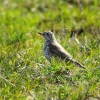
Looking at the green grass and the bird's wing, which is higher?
the bird's wing

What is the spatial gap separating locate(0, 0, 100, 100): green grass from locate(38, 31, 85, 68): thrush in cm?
11

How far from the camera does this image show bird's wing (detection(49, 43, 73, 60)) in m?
7.65

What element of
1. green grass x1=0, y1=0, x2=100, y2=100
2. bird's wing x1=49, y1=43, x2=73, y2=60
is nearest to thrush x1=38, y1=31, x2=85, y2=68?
bird's wing x1=49, y1=43, x2=73, y2=60

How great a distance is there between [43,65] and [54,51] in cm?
83

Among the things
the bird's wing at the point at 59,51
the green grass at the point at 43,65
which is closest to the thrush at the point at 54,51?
the bird's wing at the point at 59,51

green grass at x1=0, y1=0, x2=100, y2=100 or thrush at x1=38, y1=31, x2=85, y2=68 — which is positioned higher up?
thrush at x1=38, y1=31, x2=85, y2=68

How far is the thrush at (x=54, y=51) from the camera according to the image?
7.58 meters

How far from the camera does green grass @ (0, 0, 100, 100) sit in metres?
6.46

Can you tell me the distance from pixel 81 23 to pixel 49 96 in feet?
17.3

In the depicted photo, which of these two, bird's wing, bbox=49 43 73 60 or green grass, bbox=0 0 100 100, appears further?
bird's wing, bbox=49 43 73 60

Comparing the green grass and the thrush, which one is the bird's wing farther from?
the green grass

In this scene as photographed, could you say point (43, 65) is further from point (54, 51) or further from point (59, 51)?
point (54, 51)

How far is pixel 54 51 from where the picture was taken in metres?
8.03

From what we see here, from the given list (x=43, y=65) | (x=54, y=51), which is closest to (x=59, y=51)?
(x=54, y=51)
